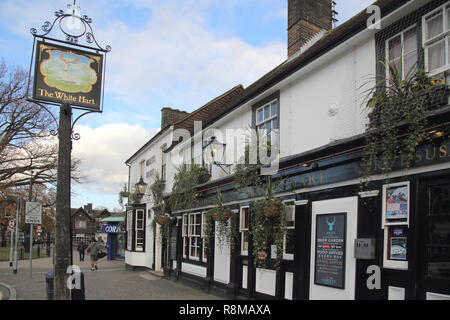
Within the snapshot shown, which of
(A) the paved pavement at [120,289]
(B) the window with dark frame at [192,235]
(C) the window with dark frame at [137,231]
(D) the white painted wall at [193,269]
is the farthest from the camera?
(C) the window with dark frame at [137,231]

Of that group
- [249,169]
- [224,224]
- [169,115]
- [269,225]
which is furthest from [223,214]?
[169,115]

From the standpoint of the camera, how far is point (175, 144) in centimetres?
1844

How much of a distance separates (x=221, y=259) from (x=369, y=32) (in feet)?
26.5

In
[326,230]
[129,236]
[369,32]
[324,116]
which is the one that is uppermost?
[369,32]

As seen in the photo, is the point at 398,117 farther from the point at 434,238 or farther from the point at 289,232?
the point at 289,232

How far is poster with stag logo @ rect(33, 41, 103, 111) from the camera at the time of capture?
7.45 m

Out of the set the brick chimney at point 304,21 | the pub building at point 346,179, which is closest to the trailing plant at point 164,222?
the pub building at point 346,179

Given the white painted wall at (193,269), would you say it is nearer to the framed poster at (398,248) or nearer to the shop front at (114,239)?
the framed poster at (398,248)

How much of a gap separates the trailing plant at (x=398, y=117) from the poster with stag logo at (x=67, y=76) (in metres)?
5.25

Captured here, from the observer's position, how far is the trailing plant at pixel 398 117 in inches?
231

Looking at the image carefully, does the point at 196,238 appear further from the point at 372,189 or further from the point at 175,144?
the point at 372,189

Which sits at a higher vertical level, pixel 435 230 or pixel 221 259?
pixel 435 230
